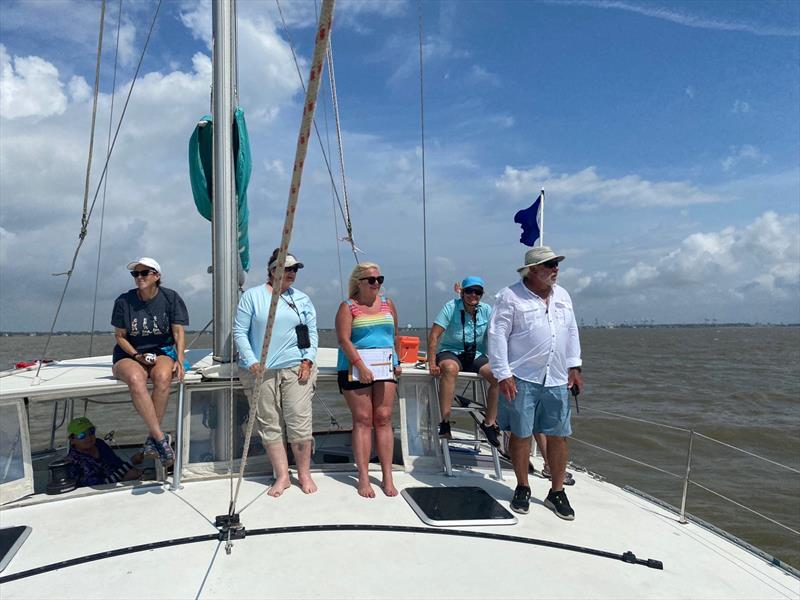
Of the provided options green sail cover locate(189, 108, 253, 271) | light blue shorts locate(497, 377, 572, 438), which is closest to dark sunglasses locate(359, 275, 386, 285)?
light blue shorts locate(497, 377, 572, 438)

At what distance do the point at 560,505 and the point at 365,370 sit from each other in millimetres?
1663

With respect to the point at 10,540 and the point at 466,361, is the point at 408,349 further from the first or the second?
the point at 10,540

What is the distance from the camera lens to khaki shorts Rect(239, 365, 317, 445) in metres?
4.18

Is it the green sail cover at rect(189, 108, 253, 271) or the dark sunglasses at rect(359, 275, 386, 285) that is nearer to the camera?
the dark sunglasses at rect(359, 275, 386, 285)

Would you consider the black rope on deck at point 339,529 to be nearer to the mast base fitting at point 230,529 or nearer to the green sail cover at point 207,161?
the mast base fitting at point 230,529

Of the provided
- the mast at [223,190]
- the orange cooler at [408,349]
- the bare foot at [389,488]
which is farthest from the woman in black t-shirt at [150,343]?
the orange cooler at [408,349]

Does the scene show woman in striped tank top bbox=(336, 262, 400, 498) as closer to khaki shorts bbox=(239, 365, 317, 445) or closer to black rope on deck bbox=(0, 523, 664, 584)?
khaki shorts bbox=(239, 365, 317, 445)

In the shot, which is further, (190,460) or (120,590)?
(190,460)

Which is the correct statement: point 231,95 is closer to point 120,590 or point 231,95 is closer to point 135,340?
point 135,340

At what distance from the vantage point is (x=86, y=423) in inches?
185

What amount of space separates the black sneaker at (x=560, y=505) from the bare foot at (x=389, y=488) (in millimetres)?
A: 1105

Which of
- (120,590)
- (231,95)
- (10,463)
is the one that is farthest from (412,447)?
(231,95)

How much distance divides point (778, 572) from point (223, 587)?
3.17m

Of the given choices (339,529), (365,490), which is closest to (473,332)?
(365,490)
